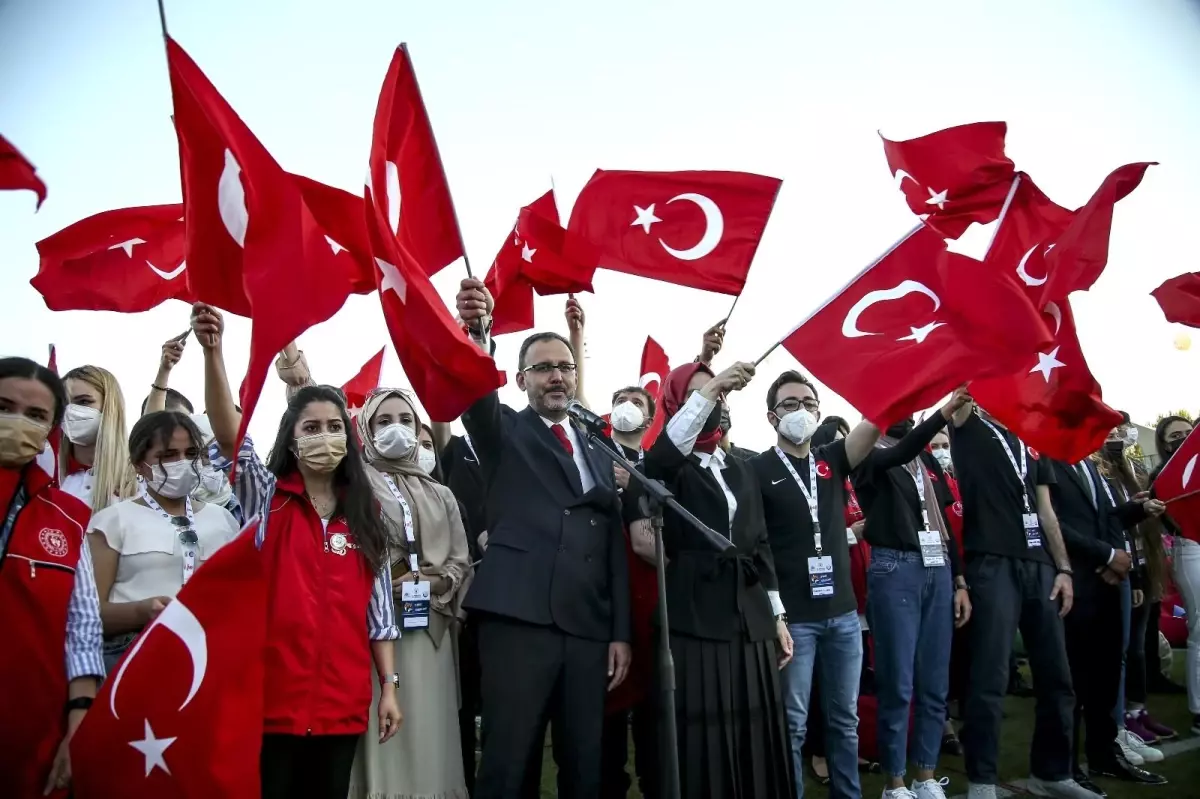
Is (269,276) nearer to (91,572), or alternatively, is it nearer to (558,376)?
(91,572)

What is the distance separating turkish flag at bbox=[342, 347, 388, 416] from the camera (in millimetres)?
7828

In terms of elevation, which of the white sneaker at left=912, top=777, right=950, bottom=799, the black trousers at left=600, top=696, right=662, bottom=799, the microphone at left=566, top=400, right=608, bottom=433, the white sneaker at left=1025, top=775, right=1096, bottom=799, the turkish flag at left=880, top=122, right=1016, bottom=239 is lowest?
the white sneaker at left=1025, top=775, right=1096, bottom=799

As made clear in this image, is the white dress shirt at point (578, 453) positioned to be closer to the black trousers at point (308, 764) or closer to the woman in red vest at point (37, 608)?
the black trousers at point (308, 764)

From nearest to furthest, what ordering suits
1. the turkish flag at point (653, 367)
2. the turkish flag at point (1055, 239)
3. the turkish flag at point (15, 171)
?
the turkish flag at point (15, 171) → the turkish flag at point (1055, 239) → the turkish flag at point (653, 367)

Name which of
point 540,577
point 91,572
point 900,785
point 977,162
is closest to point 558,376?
point 540,577

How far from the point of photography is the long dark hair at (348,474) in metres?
3.51

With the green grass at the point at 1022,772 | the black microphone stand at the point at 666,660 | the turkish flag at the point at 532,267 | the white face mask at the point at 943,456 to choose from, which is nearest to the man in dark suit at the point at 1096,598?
the green grass at the point at 1022,772

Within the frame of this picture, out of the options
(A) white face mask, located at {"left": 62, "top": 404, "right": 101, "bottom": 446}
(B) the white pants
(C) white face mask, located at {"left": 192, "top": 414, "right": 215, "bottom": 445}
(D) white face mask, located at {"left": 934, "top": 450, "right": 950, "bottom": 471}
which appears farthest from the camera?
(D) white face mask, located at {"left": 934, "top": 450, "right": 950, "bottom": 471}

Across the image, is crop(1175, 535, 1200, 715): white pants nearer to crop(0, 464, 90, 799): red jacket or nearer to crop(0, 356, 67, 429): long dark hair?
crop(0, 464, 90, 799): red jacket

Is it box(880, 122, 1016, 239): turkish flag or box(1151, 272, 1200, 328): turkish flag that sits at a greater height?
box(880, 122, 1016, 239): turkish flag

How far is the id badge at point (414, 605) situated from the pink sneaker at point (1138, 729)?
5572 millimetres

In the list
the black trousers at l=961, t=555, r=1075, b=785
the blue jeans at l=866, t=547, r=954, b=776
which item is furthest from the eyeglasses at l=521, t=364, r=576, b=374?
the black trousers at l=961, t=555, r=1075, b=785

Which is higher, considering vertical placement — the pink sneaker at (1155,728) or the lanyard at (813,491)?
the lanyard at (813,491)

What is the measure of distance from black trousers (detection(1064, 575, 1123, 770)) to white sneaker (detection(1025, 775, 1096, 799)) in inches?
24.8
